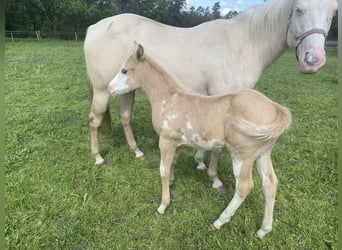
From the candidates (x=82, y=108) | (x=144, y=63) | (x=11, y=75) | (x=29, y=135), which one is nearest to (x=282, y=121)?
(x=144, y=63)

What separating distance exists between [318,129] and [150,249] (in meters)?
3.12

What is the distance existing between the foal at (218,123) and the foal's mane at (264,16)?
77cm

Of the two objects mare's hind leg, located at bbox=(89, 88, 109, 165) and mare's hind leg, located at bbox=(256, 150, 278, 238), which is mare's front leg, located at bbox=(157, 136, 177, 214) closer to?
mare's hind leg, located at bbox=(256, 150, 278, 238)

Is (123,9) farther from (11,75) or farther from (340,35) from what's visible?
(11,75)

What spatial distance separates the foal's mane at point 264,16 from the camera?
2.03m

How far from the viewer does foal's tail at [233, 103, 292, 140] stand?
5.13 ft

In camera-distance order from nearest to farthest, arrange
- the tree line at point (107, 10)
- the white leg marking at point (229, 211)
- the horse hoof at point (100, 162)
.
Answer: the white leg marking at point (229, 211)
the tree line at point (107, 10)
the horse hoof at point (100, 162)

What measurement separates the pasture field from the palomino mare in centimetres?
63

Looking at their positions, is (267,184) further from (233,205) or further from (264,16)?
(264,16)

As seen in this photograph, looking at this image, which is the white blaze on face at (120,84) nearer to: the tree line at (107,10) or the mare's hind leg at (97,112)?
the mare's hind leg at (97,112)

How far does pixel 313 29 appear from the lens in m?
1.69

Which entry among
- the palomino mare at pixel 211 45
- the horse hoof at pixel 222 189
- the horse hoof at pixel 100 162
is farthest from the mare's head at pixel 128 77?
the horse hoof at pixel 222 189

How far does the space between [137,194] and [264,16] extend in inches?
73.0

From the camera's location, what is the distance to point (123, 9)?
2.97 m
